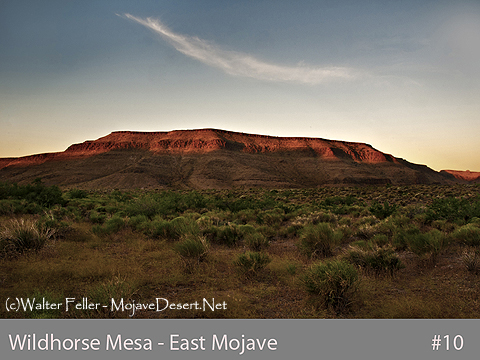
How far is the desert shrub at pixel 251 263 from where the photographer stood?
20.7 ft

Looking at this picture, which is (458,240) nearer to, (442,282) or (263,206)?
(442,282)

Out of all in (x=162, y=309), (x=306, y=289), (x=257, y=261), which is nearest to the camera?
(x=162, y=309)

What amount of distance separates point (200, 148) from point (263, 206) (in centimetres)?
8535

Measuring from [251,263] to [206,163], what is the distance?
8266 centimetres

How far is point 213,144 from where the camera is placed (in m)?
105

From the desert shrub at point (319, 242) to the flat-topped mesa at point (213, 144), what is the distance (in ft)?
309

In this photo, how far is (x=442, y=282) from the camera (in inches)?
224

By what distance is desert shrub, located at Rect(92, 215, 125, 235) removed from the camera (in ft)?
35.3

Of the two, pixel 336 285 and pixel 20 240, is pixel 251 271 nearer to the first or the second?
pixel 336 285

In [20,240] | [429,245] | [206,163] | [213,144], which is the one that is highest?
[213,144]

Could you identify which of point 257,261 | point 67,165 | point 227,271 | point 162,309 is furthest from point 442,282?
point 67,165

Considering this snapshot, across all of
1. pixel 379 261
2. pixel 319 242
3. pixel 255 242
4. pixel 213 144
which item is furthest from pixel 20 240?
pixel 213 144

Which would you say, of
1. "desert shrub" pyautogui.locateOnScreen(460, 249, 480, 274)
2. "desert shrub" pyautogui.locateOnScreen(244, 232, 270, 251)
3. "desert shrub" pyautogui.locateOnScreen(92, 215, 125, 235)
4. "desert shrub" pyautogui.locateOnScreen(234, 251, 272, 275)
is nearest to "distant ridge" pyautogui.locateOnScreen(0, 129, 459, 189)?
"desert shrub" pyautogui.locateOnScreen(92, 215, 125, 235)

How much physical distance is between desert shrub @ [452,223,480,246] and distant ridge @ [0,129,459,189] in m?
65.8
